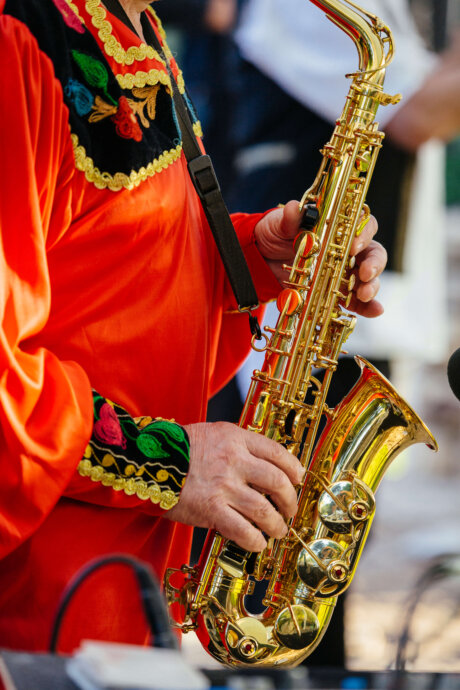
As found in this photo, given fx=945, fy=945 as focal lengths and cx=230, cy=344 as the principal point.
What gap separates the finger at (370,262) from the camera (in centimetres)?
168

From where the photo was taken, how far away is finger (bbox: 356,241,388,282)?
1.68 m

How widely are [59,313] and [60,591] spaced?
1.25 ft

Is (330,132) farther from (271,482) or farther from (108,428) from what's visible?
(108,428)

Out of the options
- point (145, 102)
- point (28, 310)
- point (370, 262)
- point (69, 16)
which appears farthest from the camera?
point (370, 262)

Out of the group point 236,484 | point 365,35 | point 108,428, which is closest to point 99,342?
point 108,428

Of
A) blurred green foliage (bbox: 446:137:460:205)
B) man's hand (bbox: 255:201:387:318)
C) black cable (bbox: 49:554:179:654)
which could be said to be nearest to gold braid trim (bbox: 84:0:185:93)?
man's hand (bbox: 255:201:387:318)

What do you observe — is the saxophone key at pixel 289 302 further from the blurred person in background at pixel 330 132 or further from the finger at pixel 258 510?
the blurred person in background at pixel 330 132

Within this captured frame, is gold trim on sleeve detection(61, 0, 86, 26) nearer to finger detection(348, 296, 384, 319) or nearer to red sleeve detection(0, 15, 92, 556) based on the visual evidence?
red sleeve detection(0, 15, 92, 556)

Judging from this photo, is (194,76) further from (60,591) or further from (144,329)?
(60,591)

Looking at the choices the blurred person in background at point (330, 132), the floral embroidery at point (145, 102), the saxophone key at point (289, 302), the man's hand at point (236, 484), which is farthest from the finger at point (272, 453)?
the blurred person in background at point (330, 132)

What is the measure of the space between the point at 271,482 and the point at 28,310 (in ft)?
1.48

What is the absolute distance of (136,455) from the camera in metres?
1.30

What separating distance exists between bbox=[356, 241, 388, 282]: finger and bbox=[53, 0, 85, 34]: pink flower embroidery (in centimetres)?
65

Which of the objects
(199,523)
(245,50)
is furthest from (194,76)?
(199,523)
